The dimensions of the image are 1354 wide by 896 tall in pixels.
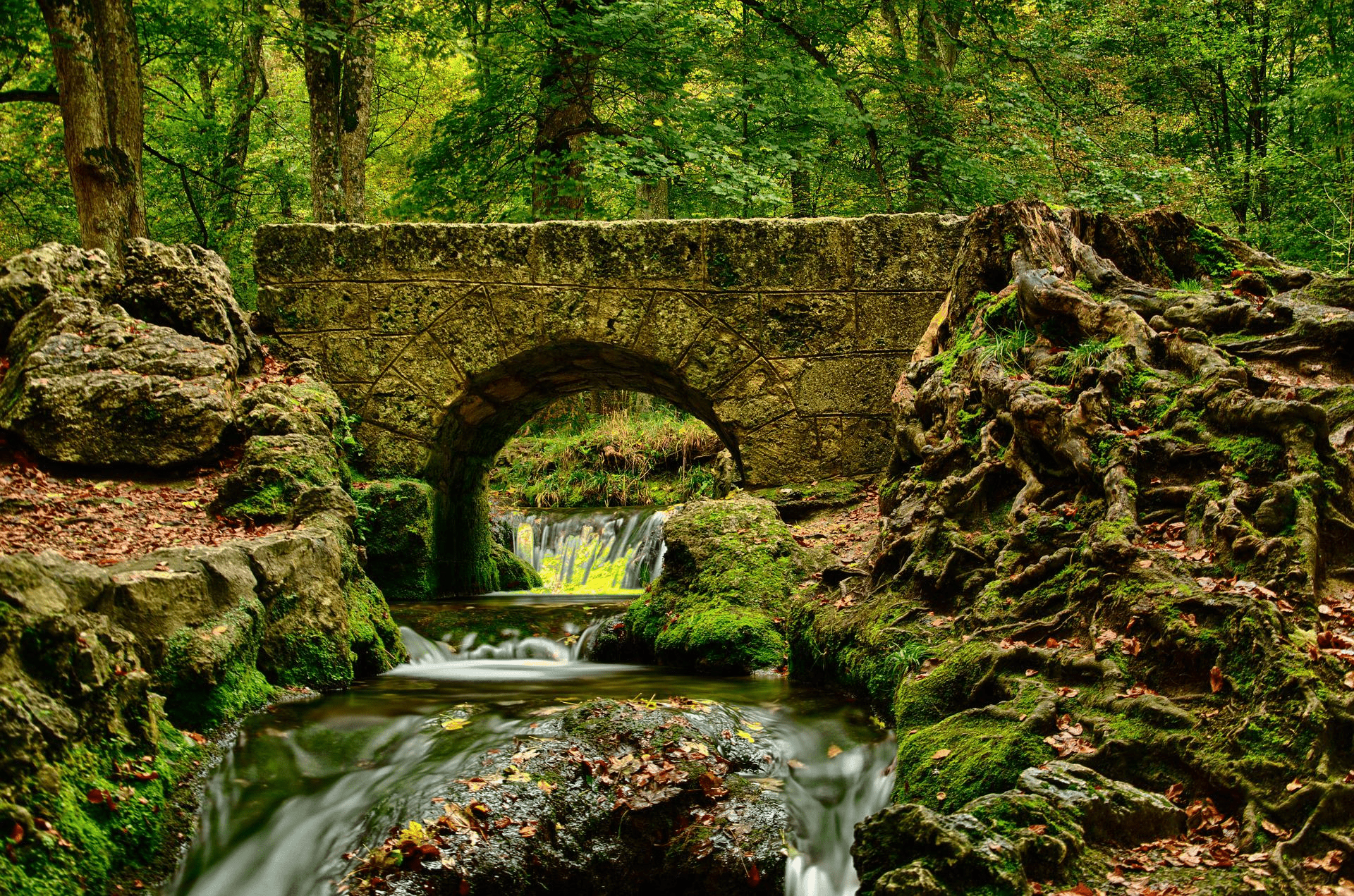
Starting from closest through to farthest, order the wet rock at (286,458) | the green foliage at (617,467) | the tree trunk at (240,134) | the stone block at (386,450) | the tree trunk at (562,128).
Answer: the wet rock at (286,458), the stone block at (386,450), the tree trunk at (562,128), the tree trunk at (240,134), the green foliage at (617,467)

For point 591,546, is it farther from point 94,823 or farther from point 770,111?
point 94,823

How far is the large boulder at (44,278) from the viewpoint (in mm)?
7676

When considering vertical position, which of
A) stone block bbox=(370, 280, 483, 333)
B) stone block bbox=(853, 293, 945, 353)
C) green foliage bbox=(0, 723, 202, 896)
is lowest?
green foliage bbox=(0, 723, 202, 896)

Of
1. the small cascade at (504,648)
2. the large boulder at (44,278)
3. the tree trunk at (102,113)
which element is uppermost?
the tree trunk at (102,113)

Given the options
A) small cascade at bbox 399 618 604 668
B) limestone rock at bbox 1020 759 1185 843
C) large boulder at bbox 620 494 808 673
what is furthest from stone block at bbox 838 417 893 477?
limestone rock at bbox 1020 759 1185 843

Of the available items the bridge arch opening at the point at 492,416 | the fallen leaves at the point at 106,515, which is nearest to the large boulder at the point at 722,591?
the bridge arch opening at the point at 492,416

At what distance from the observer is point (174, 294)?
316 inches

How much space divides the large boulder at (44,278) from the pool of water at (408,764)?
4094mm

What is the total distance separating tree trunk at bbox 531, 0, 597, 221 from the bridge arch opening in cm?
351

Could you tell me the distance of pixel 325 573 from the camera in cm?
619

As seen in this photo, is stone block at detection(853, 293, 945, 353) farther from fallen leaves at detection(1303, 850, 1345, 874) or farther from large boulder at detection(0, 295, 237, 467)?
fallen leaves at detection(1303, 850, 1345, 874)

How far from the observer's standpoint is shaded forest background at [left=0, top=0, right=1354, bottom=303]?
12.0 meters

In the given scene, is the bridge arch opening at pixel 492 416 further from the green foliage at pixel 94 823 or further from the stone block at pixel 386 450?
the green foliage at pixel 94 823

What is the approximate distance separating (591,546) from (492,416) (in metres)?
3.60
